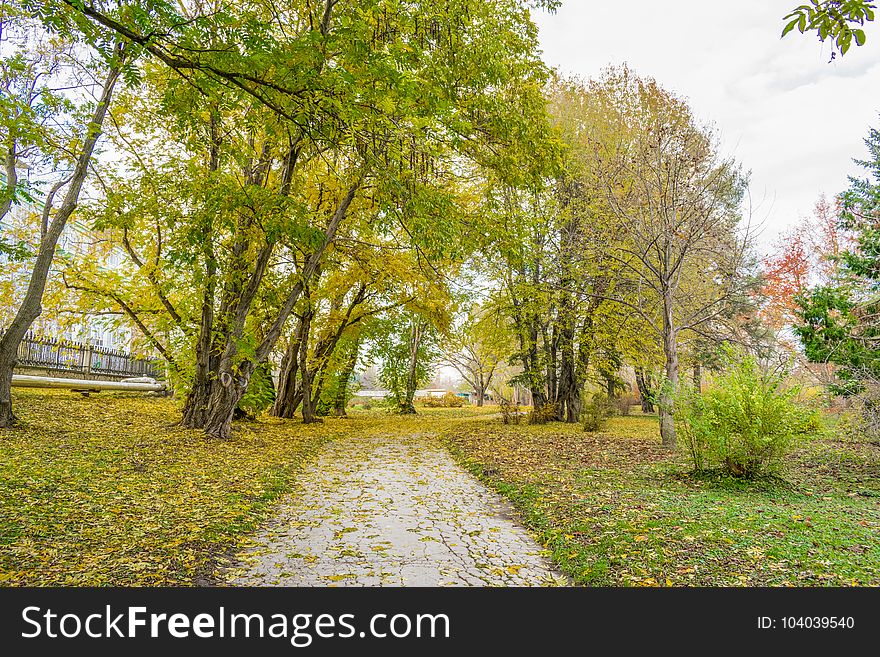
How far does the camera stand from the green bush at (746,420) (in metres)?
6.47

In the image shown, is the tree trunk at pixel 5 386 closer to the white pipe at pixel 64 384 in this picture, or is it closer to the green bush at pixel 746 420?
the white pipe at pixel 64 384

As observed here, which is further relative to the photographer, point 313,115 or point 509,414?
point 509,414

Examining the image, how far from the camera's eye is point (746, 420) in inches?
259

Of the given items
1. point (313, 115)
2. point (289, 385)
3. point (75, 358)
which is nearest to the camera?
point (313, 115)

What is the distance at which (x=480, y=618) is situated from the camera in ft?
10.5

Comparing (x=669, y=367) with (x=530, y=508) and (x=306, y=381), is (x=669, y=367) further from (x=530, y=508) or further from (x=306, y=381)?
(x=306, y=381)

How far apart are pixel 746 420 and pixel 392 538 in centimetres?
469

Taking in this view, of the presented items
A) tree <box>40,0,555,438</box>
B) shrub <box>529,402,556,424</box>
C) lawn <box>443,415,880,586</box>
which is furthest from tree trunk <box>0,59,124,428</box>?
shrub <box>529,402,556,424</box>

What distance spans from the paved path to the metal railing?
822 centimetres

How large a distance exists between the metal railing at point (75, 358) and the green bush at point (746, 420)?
1166 cm

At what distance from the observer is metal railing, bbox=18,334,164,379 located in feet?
52.7

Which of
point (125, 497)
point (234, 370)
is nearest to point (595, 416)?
point (234, 370)

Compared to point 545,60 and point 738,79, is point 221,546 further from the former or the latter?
point 545,60

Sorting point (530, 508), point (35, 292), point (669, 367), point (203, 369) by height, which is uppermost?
point (35, 292)
